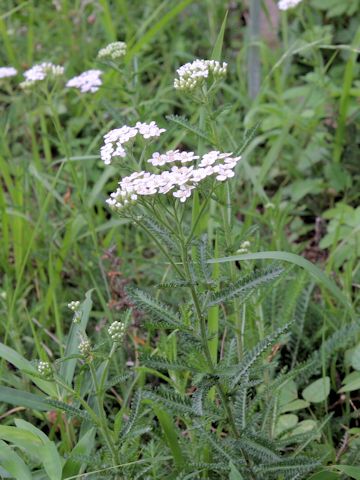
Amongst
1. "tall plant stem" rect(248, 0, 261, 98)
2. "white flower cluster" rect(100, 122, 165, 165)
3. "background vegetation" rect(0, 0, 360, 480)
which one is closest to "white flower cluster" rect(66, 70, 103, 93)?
"background vegetation" rect(0, 0, 360, 480)

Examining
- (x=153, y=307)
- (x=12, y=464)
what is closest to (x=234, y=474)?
(x=153, y=307)

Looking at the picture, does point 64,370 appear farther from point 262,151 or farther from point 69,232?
point 262,151

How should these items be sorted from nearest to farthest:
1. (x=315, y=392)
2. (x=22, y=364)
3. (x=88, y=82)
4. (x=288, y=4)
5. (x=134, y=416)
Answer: (x=134, y=416) → (x=22, y=364) → (x=315, y=392) → (x=88, y=82) → (x=288, y=4)

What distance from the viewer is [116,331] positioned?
1530 millimetres

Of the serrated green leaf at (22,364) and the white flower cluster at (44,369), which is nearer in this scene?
A: the white flower cluster at (44,369)

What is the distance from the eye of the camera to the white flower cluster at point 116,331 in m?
1.51

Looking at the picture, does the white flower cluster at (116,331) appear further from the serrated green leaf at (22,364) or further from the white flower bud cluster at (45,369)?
the serrated green leaf at (22,364)

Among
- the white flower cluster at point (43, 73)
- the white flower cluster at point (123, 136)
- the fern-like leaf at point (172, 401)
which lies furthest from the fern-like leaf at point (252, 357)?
the white flower cluster at point (43, 73)

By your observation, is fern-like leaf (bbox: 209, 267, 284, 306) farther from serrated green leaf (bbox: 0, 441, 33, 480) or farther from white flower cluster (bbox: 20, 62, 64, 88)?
white flower cluster (bbox: 20, 62, 64, 88)

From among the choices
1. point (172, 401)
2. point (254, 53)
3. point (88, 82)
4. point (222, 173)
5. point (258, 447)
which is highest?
point (222, 173)

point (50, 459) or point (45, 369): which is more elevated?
point (45, 369)

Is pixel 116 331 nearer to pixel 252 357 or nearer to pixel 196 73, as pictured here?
pixel 252 357

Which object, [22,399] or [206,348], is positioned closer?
[206,348]

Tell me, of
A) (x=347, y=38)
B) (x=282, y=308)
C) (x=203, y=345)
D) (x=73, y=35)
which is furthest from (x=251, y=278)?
(x=73, y=35)
